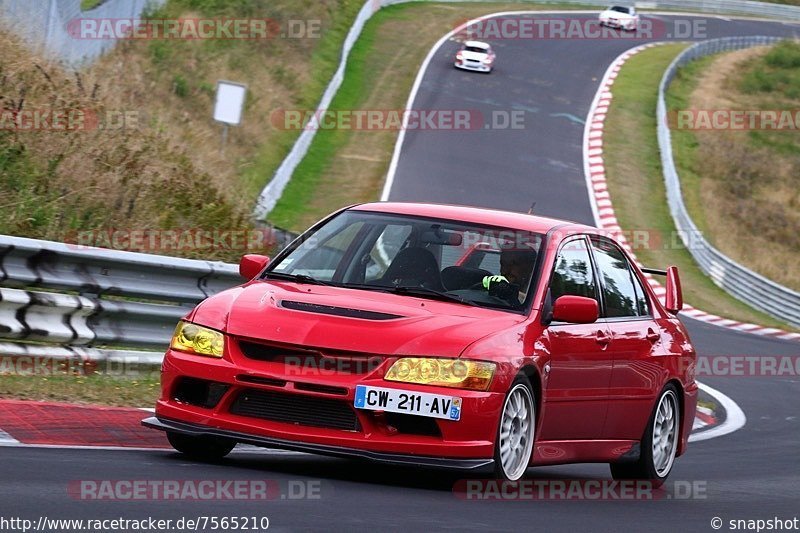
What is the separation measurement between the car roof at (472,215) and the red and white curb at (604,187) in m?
12.0

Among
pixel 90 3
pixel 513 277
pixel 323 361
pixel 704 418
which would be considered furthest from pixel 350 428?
pixel 90 3

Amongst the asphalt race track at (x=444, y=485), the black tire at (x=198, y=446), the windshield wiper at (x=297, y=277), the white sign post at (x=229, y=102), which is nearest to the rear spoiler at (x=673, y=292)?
the asphalt race track at (x=444, y=485)

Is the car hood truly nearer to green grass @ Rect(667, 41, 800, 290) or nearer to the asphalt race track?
the asphalt race track

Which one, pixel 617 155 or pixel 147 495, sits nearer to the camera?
pixel 147 495

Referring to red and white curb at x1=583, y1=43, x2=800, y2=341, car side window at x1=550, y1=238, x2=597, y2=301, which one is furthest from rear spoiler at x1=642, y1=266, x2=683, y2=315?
red and white curb at x1=583, y1=43, x2=800, y2=341

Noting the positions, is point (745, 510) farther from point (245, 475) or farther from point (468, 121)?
point (468, 121)

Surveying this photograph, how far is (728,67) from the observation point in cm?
5391

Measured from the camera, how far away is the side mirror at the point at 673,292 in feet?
31.1

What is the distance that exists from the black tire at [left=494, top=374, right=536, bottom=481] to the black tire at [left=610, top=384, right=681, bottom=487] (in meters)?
1.56

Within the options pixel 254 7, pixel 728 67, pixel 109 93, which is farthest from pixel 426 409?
pixel 728 67

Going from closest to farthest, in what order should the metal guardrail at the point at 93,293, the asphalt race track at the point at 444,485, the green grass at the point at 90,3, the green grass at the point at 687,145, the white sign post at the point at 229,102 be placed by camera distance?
the asphalt race track at the point at 444,485, the metal guardrail at the point at 93,293, the white sign post at the point at 229,102, the green grass at the point at 90,3, the green grass at the point at 687,145

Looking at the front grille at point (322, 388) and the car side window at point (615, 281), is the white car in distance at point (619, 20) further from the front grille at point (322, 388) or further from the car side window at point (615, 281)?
the front grille at point (322, 388)

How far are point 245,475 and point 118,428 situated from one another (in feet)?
4.96

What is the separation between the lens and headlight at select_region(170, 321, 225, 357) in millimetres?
7266
